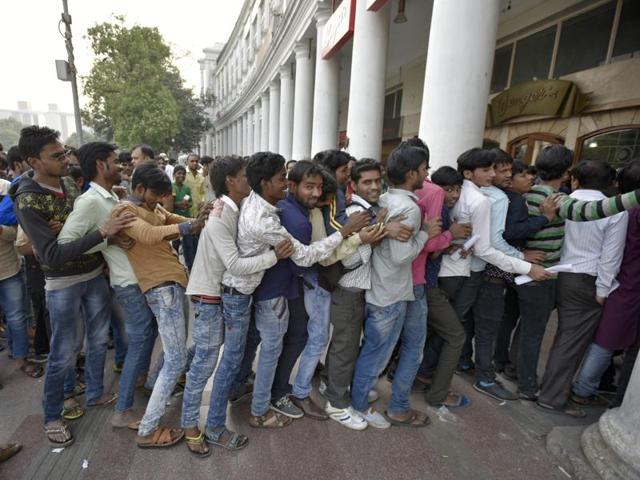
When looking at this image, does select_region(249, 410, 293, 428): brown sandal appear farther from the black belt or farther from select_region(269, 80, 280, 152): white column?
select_region(269, 80, 280, 152): white column

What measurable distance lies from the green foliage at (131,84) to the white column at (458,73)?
729 inches

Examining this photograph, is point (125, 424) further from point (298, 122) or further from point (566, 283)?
point (298, 122)

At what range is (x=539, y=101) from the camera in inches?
268

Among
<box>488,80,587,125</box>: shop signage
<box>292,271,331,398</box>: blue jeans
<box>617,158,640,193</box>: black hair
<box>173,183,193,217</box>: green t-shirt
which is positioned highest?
<box>488,80,587,125</box>: shop signage

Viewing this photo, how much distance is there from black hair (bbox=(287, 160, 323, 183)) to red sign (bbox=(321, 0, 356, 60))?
5855 mm

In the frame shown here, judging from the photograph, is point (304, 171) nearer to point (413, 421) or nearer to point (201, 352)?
point (201, 352)

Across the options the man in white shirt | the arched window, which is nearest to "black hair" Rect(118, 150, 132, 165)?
the man in white shirt

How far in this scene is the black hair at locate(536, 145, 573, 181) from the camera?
2.66 meters

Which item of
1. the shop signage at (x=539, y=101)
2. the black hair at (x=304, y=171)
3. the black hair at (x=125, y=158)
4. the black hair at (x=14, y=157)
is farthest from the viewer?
the shop signage at (x=539, y=101)

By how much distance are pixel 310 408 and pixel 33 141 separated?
2.64 m

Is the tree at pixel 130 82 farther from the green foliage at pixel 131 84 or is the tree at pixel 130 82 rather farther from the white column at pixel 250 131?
the white column at pixel 250 131

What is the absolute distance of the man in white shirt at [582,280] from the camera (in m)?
2.56

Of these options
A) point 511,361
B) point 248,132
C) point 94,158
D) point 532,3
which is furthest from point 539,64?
point 248,132

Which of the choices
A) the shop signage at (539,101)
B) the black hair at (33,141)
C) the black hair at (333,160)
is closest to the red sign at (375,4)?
the shop signage at (539,101)
